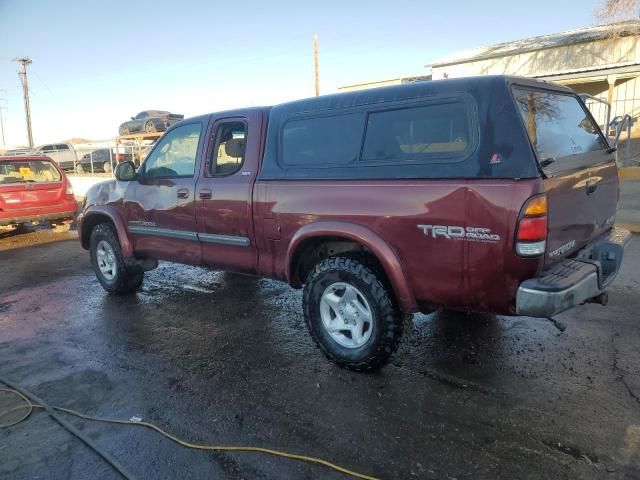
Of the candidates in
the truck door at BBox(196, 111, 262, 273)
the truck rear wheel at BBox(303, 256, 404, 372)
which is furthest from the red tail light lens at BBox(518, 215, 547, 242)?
the truck door at BBox(196, 111, 262, 273)

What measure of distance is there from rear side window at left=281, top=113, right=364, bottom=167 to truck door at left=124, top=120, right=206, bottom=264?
3.82 feet

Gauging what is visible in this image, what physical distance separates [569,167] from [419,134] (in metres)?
0.97

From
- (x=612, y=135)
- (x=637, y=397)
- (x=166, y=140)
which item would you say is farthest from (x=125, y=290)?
(x=612, y=135)

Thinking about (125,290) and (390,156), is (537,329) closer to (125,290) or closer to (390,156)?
(390,156)

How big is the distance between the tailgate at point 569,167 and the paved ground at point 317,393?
3.13ft

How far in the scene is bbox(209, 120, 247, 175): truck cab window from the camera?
4270mm

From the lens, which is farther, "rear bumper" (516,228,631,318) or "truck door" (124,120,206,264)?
"truck door" (124,120,206,264)

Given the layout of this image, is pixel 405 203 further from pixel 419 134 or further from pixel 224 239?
pixel 224 239

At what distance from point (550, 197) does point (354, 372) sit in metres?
1.81

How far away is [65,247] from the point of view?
9297 millimetres

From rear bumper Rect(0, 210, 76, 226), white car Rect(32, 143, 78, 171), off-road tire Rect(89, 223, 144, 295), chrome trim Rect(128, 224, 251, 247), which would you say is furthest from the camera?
white car Rect(32, 143, 78, 171)

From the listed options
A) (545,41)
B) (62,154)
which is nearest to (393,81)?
(545,41)

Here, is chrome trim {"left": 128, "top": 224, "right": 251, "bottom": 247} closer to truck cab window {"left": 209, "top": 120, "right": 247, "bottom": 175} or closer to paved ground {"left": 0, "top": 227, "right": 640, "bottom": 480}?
truck cab window {"left": 209, "top": 120, "right": 247, "bottom": 175}

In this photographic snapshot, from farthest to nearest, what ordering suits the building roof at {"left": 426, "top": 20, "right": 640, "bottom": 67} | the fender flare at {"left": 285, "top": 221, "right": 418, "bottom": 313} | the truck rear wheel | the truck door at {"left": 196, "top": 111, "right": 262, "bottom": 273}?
the building roof at {"left": 426, "top": 20, "right": 640, "bottom": 67} < the truck door at {"left": 196, "top": 111, "right": 262, "bottom": 273} < the truck rear wheel < the fender flare at {"left": 285, "top": 221, "right": 418, "bottom": 313}
